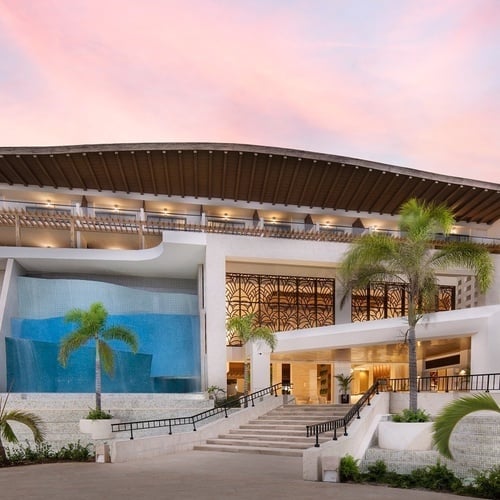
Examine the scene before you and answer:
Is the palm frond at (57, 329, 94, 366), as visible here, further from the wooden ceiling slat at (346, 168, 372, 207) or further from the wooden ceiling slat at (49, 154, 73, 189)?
the wooden ceiling slat at (346, 168, 372, 207)

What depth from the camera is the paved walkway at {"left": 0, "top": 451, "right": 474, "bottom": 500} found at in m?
8.59

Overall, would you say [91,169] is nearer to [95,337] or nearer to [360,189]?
[95,337]

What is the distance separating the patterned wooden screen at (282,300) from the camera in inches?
1134

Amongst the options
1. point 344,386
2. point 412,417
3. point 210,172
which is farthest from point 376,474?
point 210,172

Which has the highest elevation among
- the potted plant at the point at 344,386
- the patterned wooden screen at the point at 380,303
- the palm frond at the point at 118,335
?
the patterned wooden screen at the point at 380,303

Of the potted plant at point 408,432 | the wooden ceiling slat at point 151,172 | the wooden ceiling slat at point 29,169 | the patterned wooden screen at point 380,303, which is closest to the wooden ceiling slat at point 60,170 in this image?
the wooden ceiling slat at point 29,169

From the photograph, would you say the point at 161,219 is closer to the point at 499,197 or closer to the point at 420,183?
the point at 420,183

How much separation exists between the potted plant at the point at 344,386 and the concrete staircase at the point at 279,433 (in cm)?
574

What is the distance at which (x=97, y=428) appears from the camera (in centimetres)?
1642

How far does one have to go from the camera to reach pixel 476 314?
18.3 metres

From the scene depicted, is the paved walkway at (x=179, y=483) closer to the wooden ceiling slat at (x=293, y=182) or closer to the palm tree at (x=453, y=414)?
the palm tree at (x=453, y=414)

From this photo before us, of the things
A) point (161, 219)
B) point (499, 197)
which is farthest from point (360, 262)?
point (499, 197)

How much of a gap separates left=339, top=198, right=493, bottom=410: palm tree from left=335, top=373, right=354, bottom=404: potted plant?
11.2 m

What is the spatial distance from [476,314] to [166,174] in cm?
2013
